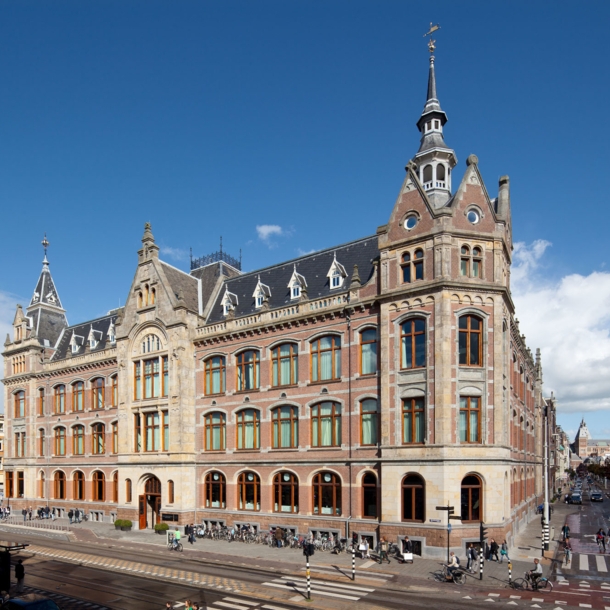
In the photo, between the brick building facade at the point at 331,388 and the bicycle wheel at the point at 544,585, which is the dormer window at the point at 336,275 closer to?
the brick building facade at the point at 331,388

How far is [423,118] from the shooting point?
41562 mm

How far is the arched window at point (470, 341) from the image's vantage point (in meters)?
33.7

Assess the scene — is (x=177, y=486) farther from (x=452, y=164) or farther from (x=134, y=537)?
(x=452, y=164)

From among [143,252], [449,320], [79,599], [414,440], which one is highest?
[143,252]

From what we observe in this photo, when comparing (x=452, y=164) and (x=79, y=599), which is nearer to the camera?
(x=79, y=599)

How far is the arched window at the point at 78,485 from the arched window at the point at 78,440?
78.4 inches

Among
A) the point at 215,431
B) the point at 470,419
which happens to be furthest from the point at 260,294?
the point at 470,419

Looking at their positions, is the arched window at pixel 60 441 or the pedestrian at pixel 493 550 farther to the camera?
the arched window at pixel 60 441

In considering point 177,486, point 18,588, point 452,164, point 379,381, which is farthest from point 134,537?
point 452,164

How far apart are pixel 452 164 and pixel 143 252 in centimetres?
2686

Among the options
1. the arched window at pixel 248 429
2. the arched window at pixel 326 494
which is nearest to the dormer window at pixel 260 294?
the arched window at pixel 248 429

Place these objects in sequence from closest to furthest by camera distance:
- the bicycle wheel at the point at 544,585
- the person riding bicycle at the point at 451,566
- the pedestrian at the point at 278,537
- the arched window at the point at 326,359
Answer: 1. the bicycle wheel at the point at 544,585
2. the person riding bicycle at the point at 451,566
3. the pedestrian at the point at 278,537
4. the arched window at the point at 326,359

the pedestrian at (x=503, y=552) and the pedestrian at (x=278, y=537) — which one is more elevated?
the pedestrian at (x=503, y=552)

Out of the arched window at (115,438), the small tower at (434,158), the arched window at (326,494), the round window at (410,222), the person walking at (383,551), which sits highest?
the small tower at (434,158)
